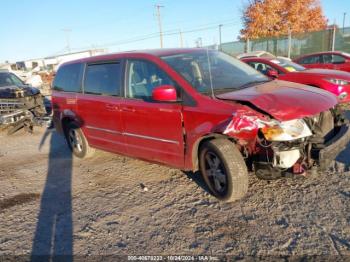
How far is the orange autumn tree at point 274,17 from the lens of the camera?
2864 centimetres

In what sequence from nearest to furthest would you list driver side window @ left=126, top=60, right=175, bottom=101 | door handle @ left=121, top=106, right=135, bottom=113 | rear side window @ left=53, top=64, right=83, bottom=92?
1. driver side window @ left=126, top=60, right=175, bottom=101
2. door handle @ left=121, top=106, right=135, bottom=113
3. rear side window @ left=53, top=64, right=83, bottom=92

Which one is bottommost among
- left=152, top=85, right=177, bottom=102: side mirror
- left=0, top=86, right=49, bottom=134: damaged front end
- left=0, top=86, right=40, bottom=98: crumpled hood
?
left=0, top=86, right=49, bottom=134: damaged front end

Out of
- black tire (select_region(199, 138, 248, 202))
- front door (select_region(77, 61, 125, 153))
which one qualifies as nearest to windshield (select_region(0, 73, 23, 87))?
front door (select_region(77, 61, 125, 153))

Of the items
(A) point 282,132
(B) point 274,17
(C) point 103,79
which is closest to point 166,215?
(A) point 282,132

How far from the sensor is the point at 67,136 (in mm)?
6215

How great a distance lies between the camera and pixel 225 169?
348 centimetres

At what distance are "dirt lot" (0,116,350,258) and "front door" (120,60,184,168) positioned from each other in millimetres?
495

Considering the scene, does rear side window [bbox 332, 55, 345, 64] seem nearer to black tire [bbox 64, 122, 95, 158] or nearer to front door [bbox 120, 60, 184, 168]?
front door [bbox 120, 60, 184, 168]

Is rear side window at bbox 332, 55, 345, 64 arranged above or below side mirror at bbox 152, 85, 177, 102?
below

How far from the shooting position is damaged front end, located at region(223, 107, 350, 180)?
3262mm

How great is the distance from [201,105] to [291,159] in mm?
1138

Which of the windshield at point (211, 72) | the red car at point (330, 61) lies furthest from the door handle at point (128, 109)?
the red car at point (330, 61)

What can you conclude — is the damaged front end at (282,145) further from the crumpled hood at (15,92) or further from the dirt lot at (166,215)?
the crumpled hood at (15,92)

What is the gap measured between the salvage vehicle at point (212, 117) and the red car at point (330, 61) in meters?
7.86
